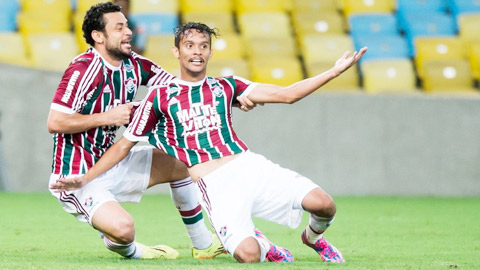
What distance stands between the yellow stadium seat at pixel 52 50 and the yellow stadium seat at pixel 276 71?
2218mm

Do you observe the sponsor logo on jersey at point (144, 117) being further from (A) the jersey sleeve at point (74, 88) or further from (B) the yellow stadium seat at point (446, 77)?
(B) the yellow stadium seat at point (446, 77)

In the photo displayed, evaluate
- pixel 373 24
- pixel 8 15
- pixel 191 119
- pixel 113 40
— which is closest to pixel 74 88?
pixel 113 40

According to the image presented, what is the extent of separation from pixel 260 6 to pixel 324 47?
1.29m

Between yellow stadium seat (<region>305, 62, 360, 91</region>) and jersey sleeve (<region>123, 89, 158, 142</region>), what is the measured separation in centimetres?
603

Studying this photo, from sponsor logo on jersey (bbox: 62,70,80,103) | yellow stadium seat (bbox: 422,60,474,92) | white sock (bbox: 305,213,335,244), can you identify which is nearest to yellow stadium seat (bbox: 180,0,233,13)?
yellow stadium seat (bbox: 422,60,474,92)

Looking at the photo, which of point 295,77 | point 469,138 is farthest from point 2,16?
point 469,138

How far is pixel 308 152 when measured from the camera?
11.1m

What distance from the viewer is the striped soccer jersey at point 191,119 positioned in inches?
227

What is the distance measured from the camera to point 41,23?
40.4 ft

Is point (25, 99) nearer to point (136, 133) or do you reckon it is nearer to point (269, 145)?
point (269, 145)

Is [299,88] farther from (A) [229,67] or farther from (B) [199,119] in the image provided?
(A) [229,67]

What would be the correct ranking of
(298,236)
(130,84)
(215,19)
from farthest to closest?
(215,19) → (298,236) → (130,84)

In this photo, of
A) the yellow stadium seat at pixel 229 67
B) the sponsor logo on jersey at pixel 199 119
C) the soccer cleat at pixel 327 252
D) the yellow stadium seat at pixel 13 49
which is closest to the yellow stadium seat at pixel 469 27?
the yellow stadium seat at pixel 229 67

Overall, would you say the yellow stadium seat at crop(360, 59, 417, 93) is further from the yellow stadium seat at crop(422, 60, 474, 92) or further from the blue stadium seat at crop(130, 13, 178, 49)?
the blue stadium seat at crop(130, 13, 178, 49)
